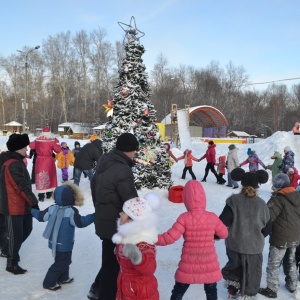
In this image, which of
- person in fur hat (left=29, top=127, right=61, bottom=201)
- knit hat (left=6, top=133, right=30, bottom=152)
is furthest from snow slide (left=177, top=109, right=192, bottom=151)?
knit hat (left=6, top=133, right=30, bottom=152)

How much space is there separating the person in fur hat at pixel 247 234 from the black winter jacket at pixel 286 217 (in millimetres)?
351

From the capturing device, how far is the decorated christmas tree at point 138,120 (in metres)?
9.24

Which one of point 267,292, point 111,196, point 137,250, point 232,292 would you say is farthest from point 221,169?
point 137,250

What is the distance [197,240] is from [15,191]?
2663 millimetres

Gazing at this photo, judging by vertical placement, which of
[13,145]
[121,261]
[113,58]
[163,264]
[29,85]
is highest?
[113,58]

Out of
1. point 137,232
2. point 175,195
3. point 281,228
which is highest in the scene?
point 137,232

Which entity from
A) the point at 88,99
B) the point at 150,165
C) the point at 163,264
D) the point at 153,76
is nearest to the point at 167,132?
the point at 88,99

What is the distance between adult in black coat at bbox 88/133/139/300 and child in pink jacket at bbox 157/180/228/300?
0.53 m

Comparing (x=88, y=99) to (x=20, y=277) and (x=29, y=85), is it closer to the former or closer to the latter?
(x=29, y=85)

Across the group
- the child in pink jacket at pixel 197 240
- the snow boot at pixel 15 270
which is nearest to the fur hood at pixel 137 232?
the child in pink jacket at pixel 197 240

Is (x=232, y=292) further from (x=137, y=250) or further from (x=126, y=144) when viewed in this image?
(x=126, y=144)

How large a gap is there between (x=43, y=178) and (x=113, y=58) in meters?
48.7

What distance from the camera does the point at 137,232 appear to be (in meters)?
2.69

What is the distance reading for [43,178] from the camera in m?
8.36
